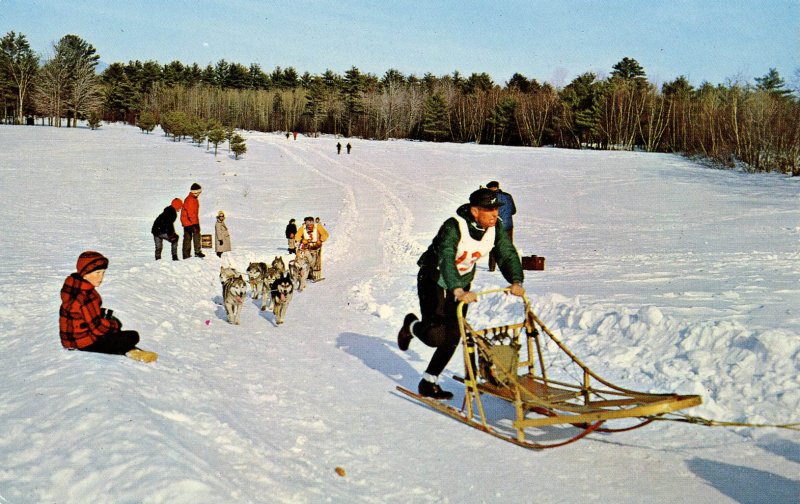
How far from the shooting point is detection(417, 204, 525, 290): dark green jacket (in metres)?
5.27

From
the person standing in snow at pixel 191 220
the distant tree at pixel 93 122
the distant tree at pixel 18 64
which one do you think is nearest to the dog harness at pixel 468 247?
the person standing in snow at pixel 191 220

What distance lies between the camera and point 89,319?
18.9 feet

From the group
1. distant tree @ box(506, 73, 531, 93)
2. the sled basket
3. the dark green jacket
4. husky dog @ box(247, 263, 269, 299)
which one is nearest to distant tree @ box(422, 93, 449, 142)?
distant tree @ box(506, 73, 531, 93)

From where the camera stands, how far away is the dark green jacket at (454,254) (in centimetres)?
527

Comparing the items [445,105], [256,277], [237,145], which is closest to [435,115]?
[445,105]

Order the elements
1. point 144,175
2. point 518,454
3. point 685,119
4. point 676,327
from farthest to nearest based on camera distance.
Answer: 1. point 685,119
2. point 144,175
3. point 676,327
4. point 518,454

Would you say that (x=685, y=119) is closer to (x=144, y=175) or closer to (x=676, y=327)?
(x=144, y=175)

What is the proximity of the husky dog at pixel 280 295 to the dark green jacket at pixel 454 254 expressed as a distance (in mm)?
3781

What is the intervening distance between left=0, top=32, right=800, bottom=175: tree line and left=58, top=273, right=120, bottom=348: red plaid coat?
140ft

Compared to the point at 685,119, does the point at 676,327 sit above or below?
below

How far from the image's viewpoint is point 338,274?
1366 cm

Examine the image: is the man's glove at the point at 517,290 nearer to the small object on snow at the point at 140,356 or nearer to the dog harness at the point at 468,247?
the dog harness at the point at 468,247

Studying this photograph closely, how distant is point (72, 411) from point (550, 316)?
5.90 m

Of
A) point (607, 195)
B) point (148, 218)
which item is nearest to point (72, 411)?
point (148, 218)
